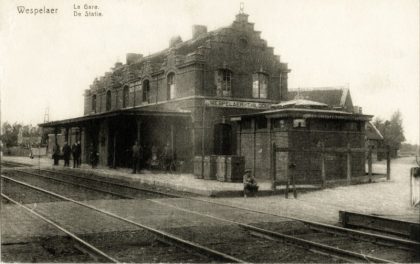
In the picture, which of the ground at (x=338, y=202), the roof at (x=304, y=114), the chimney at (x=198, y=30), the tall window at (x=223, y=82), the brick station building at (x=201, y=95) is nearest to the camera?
the ground at (x=338, y=202)

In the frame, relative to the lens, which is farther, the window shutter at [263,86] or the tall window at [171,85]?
the window shutter at [263,86]

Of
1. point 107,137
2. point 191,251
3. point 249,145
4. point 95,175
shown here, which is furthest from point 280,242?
point 107,137

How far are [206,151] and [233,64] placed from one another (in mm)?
5342

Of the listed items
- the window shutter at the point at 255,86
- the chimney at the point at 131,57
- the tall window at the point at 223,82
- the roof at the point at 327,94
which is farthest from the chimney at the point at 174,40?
the roof at the point at 327,94

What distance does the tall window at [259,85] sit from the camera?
2778cm

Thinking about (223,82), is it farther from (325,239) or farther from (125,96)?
(325,239)

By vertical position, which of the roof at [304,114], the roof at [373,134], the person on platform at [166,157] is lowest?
the person on platform at [166,157]

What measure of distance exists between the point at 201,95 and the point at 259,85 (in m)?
4.25

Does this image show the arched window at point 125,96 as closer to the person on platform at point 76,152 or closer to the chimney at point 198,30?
the person on platform at point 76,152

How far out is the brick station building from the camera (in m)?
25.5

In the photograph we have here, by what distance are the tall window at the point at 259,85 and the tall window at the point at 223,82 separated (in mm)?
1700

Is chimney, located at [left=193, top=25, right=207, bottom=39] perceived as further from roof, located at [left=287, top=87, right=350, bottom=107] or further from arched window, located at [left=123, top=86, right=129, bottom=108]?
roof, located at [left=287, top=87, right=350, bottom=107]

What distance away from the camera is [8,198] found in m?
13.3

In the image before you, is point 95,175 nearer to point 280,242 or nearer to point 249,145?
point 249,145
